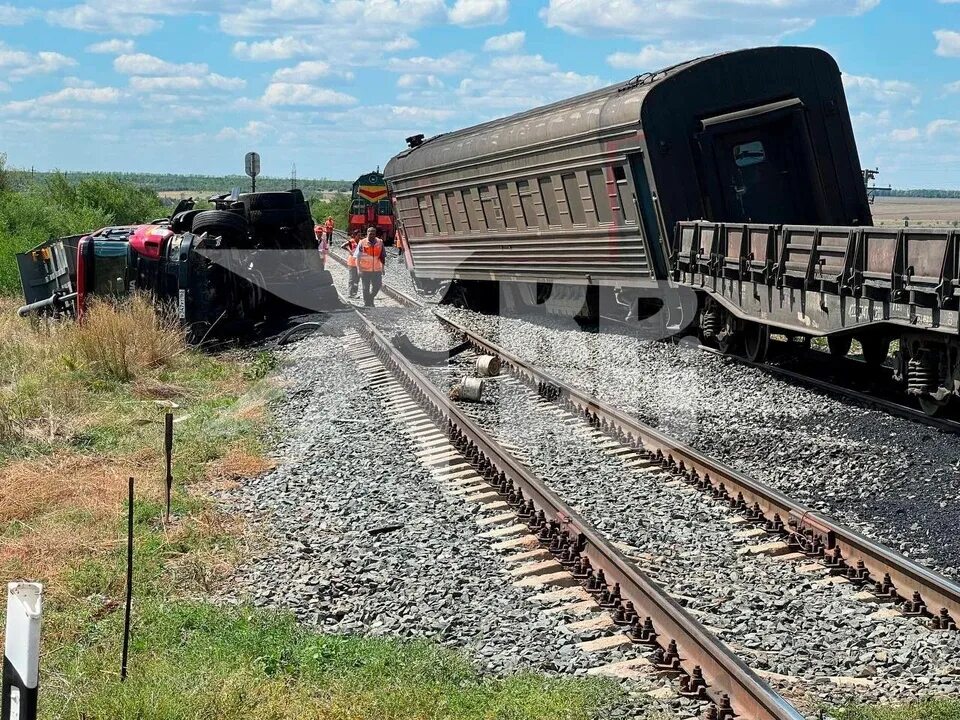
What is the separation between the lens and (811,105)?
14961 mm

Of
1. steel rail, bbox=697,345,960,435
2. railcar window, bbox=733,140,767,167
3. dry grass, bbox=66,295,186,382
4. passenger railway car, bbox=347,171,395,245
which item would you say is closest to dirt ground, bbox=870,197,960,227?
railcar window, bbox=733,140,767,167

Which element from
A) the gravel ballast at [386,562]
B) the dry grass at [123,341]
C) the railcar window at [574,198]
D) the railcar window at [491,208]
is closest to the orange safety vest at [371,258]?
the railcar window at [491,208]

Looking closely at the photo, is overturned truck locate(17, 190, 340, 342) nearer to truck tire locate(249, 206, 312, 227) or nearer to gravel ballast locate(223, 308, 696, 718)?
truck tire locate(249, 206, 312, 227)

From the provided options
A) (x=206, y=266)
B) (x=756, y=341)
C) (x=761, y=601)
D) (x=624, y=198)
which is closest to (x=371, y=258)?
(x=206, y=266)

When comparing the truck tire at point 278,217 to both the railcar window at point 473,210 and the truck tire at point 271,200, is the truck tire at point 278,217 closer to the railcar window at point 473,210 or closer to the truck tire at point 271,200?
the truck tire at point 271,200

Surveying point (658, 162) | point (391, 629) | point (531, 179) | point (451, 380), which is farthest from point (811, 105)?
point (391, 629)

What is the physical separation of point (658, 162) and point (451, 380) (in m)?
3.80

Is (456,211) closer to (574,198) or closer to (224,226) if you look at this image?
(224,226)

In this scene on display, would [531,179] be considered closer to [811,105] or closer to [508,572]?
[811,105]

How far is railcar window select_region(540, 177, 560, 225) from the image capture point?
17.3 m

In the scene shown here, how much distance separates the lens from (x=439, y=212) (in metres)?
22.8

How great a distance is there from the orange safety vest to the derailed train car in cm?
440

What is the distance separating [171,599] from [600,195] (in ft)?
34.3

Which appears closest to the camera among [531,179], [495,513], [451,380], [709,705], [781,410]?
[709,705]
